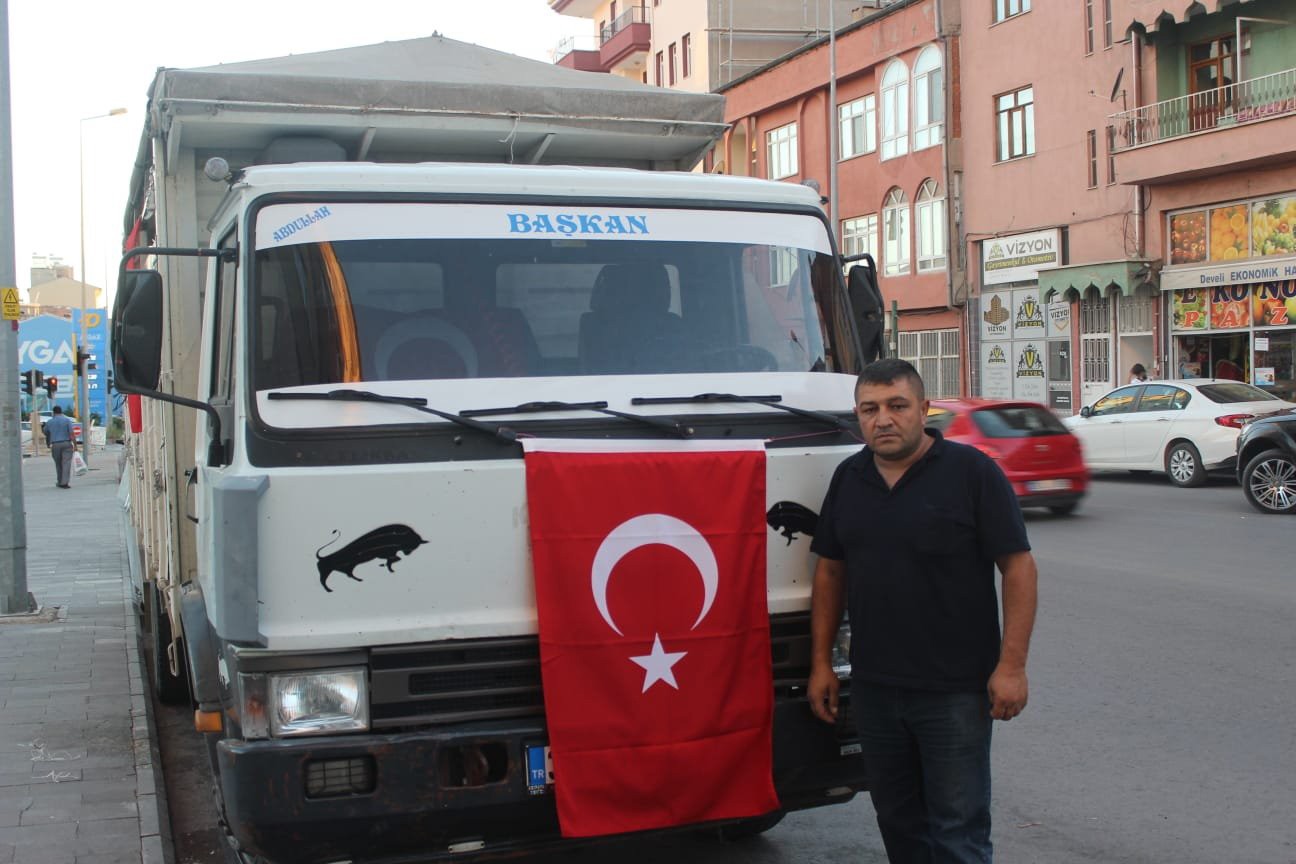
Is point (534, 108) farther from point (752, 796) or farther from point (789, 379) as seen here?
point (752, 796)

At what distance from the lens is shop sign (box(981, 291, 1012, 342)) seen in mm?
34281

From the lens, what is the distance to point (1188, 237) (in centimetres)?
2820

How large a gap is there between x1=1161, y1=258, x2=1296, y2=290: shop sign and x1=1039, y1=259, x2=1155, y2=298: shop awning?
1.69 feet

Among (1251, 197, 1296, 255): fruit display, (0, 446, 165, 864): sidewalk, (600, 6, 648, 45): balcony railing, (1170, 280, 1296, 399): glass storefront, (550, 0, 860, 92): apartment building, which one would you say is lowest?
(0, 446, 165, 864): sidewalk

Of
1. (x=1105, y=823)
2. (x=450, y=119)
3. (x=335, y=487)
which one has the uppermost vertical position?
(x=450, y=119)

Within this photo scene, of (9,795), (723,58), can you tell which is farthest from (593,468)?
(723,58)

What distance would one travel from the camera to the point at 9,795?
229 inches

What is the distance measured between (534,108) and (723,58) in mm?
50319

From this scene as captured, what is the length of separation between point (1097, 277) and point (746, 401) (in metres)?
27.3

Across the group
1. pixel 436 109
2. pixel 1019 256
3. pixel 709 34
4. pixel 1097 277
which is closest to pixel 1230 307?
pixel 1097 277

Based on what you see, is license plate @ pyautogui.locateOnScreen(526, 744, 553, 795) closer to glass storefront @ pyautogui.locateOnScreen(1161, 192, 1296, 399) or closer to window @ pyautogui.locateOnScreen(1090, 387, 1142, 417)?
window @ pyautogui.locateOnScreen(1090, 387, 1142, 417)

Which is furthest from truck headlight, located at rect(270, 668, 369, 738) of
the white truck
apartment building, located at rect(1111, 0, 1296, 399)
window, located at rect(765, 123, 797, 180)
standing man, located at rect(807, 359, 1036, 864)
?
window, located at rect(765, 123, 797, 180)

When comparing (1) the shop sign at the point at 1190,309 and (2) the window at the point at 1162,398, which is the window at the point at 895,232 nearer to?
(1) the shop sign at the point at 1190,309

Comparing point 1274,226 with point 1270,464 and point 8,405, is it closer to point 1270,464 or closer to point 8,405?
point 1270,464
